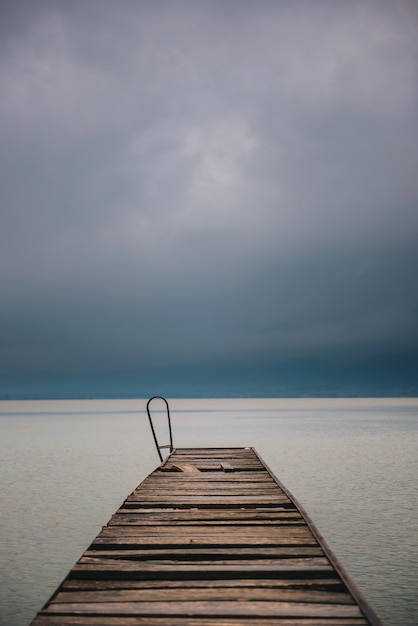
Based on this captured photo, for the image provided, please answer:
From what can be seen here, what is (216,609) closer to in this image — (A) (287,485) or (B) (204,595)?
(B) (204,595)

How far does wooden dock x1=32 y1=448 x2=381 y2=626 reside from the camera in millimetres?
3850

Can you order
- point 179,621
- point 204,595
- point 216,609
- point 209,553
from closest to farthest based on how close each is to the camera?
point 179,621 → point 216,609 → point 204,595 → point 209,553

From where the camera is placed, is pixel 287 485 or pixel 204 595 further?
pixel 287 485

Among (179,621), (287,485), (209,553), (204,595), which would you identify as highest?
(287,485)

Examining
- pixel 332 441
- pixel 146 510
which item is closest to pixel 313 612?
pixel 146 510

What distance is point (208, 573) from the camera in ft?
15.6

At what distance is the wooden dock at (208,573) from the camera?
3.85 meters

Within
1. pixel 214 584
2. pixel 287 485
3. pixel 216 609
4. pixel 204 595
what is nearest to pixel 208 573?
pixel 214 584

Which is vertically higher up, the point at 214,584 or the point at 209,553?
the point at 209,553

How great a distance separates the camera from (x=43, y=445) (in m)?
31.2

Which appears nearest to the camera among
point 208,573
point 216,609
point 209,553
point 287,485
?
point 216,609

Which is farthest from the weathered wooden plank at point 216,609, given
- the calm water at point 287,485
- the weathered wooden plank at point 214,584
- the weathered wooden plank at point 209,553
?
the calm water at point 287,485

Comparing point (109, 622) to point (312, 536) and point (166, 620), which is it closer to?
point (166, 620)

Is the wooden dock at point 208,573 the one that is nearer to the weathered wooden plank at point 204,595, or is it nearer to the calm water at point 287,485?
the weathered wooden plank at point 204,595
